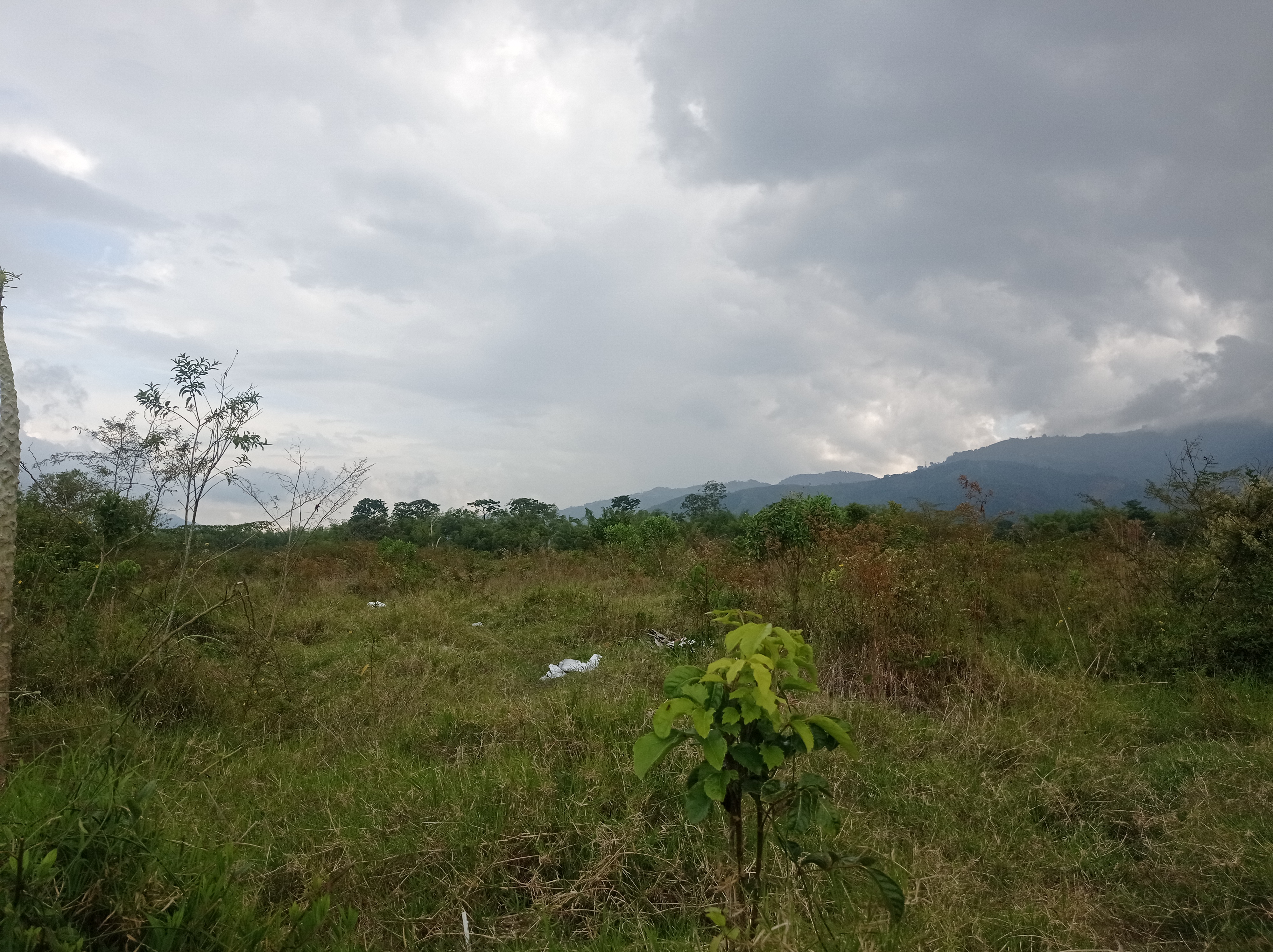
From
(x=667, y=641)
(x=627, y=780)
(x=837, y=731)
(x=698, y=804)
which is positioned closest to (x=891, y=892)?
(x=837, y=731)

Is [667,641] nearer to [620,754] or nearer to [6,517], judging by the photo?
[620,754]

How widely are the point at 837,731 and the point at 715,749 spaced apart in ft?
1.04

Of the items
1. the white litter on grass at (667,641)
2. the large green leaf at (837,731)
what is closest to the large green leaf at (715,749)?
the large green leaf at (837,731)

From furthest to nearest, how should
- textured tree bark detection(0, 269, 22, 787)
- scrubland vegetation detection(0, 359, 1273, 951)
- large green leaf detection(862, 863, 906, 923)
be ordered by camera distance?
textured tree bark detection(0, 269, 22, 787), scrubland vegetation detection(0, 359, 1273, 951), large green leaf detection(862, 863, 906, 923)

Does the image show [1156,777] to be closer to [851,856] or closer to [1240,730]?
[1240,730]

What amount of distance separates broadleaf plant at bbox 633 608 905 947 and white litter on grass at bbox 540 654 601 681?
426cm

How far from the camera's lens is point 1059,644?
670 cm

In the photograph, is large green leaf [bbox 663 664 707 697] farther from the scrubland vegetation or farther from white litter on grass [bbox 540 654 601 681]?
white litter on grass [bbox 540 654 601 681]

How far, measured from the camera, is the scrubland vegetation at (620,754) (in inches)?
102

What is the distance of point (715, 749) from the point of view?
186 cm

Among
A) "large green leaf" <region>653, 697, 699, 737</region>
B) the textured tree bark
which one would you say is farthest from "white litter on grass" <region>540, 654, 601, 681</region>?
"large green leaf" <region>653, 697, 699, 737</region>

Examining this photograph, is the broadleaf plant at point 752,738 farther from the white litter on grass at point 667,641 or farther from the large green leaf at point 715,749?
the white litter on grass at point 667,641

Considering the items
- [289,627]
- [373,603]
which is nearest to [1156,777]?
[289,627]

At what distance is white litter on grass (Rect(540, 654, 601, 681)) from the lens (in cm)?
638
